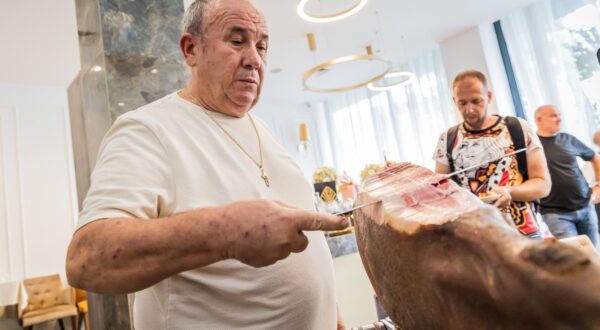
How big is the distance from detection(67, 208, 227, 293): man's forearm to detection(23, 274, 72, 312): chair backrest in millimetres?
6038

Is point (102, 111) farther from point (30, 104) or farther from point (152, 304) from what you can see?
point (30, 104)

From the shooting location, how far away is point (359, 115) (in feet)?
31.5

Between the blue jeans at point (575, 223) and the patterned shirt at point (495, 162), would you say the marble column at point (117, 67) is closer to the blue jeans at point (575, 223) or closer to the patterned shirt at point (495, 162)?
the patterned shirt at point (495, 162)

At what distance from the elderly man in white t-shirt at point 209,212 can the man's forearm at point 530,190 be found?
1.03 m

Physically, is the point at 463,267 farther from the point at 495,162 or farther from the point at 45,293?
the point at 45,293

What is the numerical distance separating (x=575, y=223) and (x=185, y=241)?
3696mm

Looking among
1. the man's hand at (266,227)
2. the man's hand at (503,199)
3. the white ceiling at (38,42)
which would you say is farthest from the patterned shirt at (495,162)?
the white ceiling at (38,42)

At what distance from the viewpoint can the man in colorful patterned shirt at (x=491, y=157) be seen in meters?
1.83

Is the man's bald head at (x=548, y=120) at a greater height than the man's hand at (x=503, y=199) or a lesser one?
greater

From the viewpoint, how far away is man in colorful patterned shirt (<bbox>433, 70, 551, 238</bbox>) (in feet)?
6.02

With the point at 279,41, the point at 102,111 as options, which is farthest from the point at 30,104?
the point at 102,111

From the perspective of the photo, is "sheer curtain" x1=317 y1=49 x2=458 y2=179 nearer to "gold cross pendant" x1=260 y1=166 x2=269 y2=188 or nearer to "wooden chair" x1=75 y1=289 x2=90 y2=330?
"wooden chair" x1=75 y1=289 x2=90 y2=330

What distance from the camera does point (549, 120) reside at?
371 cm

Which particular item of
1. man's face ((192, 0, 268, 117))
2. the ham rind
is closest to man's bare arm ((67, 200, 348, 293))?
the ham rind
